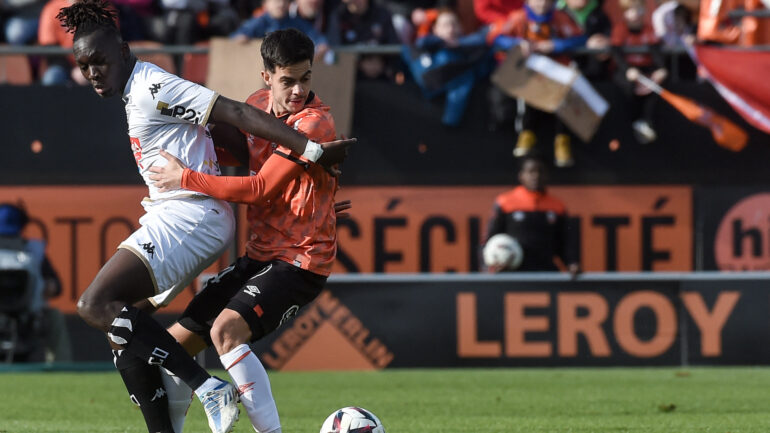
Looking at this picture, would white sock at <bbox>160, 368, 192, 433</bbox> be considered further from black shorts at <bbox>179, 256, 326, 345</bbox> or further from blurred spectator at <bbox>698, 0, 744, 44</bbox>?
blurred spectator at <bbox>698, 0, 744, 44</bbox>

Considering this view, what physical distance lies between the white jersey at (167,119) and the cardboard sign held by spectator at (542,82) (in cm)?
643

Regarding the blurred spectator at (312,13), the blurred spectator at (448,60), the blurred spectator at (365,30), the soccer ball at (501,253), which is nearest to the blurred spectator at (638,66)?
the blurred spectator at (448,60)

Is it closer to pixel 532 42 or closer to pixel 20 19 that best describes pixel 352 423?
pixel 532 42

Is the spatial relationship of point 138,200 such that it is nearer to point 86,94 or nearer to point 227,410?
point 86,94

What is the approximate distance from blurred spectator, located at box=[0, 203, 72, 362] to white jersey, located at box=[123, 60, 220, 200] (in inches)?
236

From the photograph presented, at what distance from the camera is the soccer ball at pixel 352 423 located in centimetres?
A: 597

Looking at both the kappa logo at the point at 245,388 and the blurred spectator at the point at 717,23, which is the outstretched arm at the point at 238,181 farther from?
the blurred spectator at the point at 717,23

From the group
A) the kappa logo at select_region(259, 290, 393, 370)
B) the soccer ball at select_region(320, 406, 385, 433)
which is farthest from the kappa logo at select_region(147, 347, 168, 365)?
the kappa logo at select_region(259, 290, 393, 370)

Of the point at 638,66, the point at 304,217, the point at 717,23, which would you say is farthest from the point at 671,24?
the point at 304,217

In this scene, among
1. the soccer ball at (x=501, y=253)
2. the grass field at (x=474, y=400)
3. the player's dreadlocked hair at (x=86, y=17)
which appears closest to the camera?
the player's dreadlocked hair at (x=86, y=17)

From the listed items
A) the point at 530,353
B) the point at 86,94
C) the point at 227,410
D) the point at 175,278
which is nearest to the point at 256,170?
the point at 175,278

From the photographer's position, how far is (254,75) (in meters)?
11.9

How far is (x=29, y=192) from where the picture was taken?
1245cm

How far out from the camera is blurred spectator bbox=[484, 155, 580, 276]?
11.9 metres
